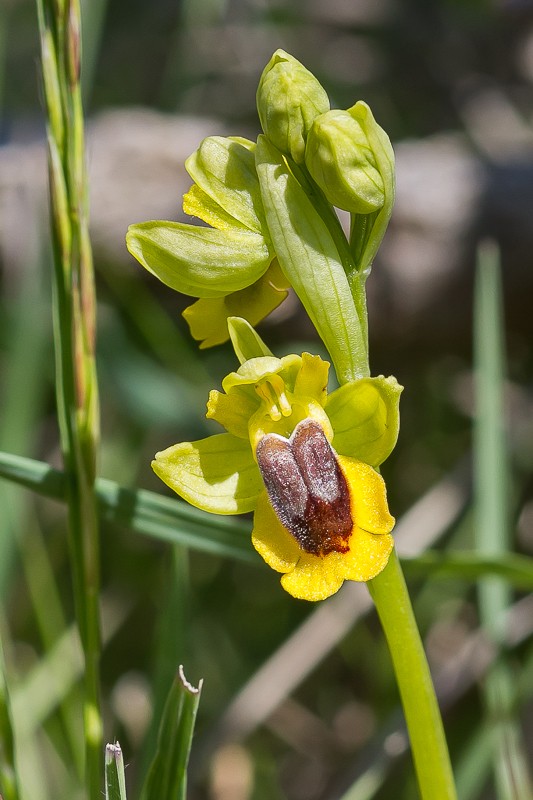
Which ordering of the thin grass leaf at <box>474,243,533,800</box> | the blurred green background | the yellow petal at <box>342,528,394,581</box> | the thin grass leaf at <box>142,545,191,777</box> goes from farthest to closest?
the blurred green background < the thin grass leaf at <box>474,243,533,800</box> < the thin grass leaf at <box>142,545,191,777</box> < the yellow petal at <box>342,528,394,581</box>

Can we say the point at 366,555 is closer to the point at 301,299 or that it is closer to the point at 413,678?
the point at 413,678

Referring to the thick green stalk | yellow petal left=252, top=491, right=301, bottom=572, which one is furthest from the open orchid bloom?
the thick green stalk

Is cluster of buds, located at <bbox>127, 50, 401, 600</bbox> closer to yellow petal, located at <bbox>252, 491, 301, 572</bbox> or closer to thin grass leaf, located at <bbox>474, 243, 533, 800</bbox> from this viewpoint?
yellow petal, located at <bbox>252, 491, 301, 572</bbox>

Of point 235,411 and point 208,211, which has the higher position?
point 208,211

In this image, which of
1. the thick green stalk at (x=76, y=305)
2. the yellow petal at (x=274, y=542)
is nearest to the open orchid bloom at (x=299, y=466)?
the yellow petal at (x=274, y=542)

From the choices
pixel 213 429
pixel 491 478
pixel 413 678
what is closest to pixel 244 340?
pixel 413 678

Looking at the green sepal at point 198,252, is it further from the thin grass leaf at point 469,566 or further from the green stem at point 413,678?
the thin grass leaf at point 469,566
